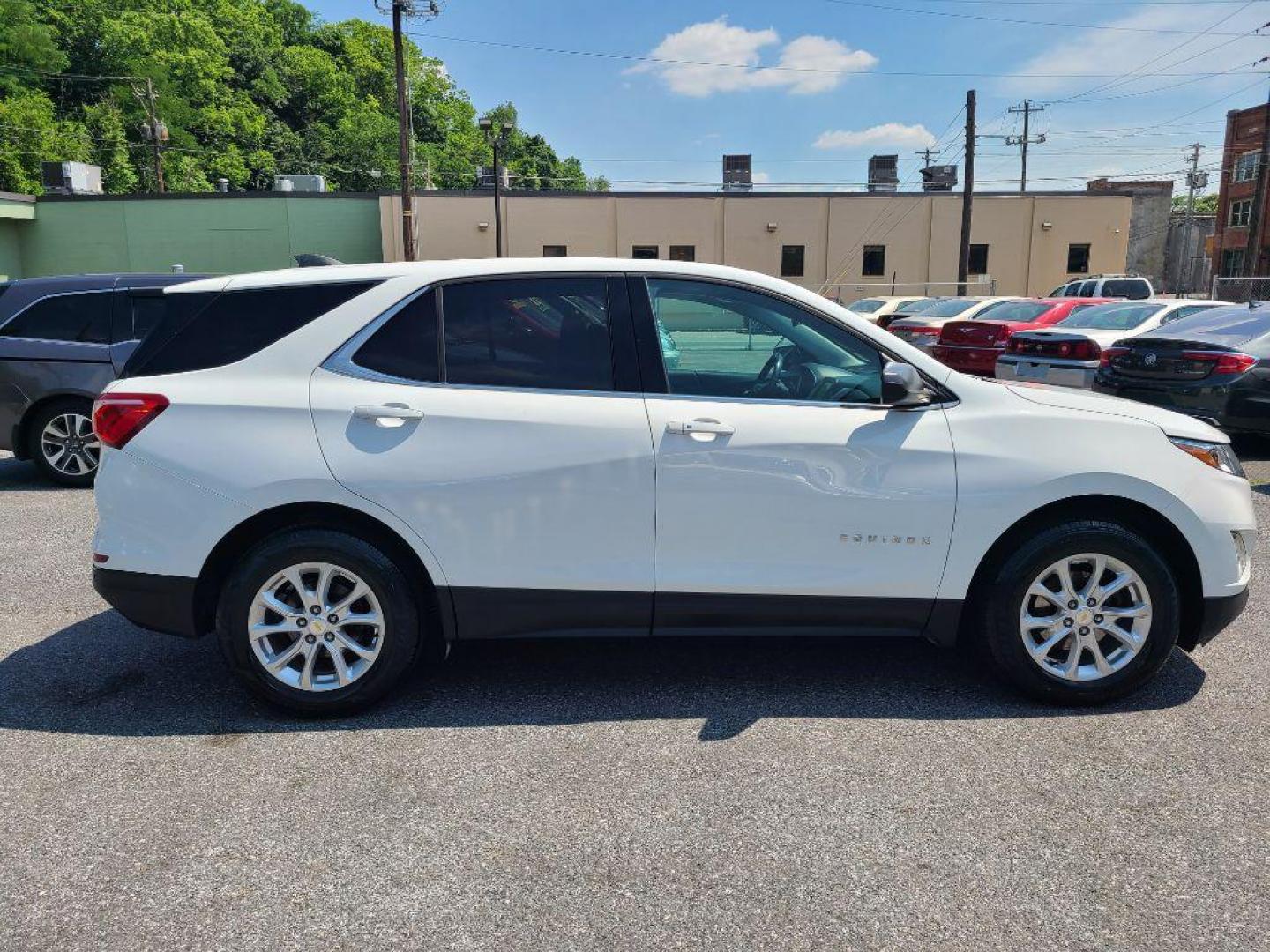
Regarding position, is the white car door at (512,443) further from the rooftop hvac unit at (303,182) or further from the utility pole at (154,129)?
the utility pole at (154,129)

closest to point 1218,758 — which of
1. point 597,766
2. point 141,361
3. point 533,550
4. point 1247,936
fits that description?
point 1247,936

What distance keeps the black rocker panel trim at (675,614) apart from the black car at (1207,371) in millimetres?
6717

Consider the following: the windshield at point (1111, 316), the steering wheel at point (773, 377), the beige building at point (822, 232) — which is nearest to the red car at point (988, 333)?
the windshield at point (1111, 316)

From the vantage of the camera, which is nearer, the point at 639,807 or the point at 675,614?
the point at 639,807

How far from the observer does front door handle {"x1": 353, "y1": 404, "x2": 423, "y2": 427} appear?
357cm

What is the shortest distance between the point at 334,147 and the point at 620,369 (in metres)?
83.2

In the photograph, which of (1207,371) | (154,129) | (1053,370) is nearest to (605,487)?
(1207,371)

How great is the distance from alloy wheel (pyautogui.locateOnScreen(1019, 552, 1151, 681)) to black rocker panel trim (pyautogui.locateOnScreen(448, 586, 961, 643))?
0.33 meters

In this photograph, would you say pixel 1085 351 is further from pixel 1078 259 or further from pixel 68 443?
pixel 1078 259

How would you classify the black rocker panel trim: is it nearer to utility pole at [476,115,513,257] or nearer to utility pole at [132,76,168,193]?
utility pole at [476,115,513,257]

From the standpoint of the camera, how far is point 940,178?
46.7 m

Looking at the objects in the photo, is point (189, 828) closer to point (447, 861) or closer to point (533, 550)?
point (447, 861)

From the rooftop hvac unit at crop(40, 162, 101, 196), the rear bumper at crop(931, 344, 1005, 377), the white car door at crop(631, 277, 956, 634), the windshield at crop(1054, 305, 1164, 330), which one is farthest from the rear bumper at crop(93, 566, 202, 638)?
the rooftop hvac unit at crop(40, 162, 101, 196)

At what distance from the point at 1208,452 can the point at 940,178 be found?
154 feet
